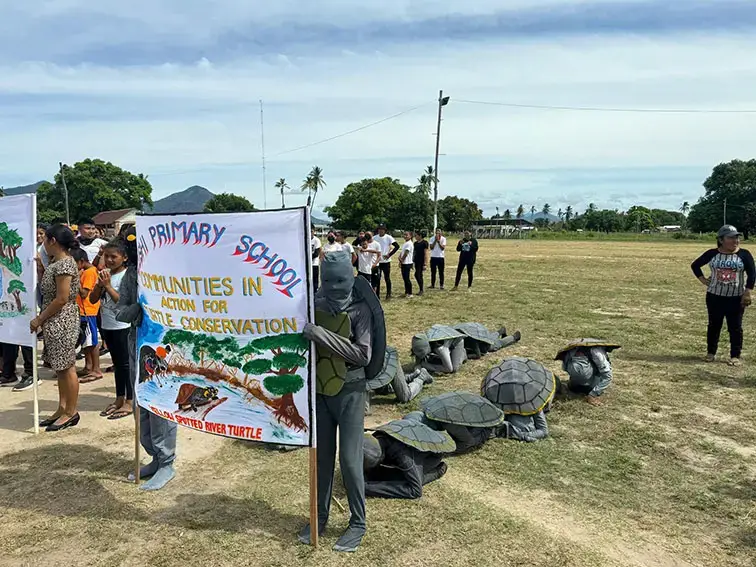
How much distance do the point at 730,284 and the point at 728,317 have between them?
1.71 ft

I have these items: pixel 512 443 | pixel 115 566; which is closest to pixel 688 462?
pixel 512 443

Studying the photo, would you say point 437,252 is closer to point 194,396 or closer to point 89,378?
point 89,378

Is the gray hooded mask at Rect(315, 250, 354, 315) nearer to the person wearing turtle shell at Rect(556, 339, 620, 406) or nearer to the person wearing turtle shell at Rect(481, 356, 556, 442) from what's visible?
the person wearing turtle shell at Rect(481, 356, 556, 442)

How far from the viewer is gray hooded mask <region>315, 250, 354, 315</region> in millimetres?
3250

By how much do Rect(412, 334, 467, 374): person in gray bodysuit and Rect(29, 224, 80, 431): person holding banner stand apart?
4.03m

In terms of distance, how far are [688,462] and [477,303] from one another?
28.3ft

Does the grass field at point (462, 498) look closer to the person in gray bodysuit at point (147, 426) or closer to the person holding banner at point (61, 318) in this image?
the person in gray bodysuit at point (147, 426)

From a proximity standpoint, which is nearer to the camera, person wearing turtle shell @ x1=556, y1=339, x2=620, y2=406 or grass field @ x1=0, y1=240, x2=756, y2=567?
grass field @ x1=0, y1=240, x2=756, y2=567

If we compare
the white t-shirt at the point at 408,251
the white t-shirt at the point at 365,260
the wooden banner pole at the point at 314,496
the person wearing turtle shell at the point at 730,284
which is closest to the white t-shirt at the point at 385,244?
the white t-shirt at the point at 408,251

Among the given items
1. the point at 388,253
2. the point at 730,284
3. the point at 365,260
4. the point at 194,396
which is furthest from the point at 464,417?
the point at 388,253

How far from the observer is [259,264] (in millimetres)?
3373

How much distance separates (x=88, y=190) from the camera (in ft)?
220

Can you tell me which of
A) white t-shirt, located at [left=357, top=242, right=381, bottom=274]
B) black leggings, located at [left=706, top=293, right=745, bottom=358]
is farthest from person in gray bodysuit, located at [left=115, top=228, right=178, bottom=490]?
white t-shirt, located at [left=357, top=242, right=381, bottom=274]

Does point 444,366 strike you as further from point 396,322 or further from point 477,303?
point 477,303
